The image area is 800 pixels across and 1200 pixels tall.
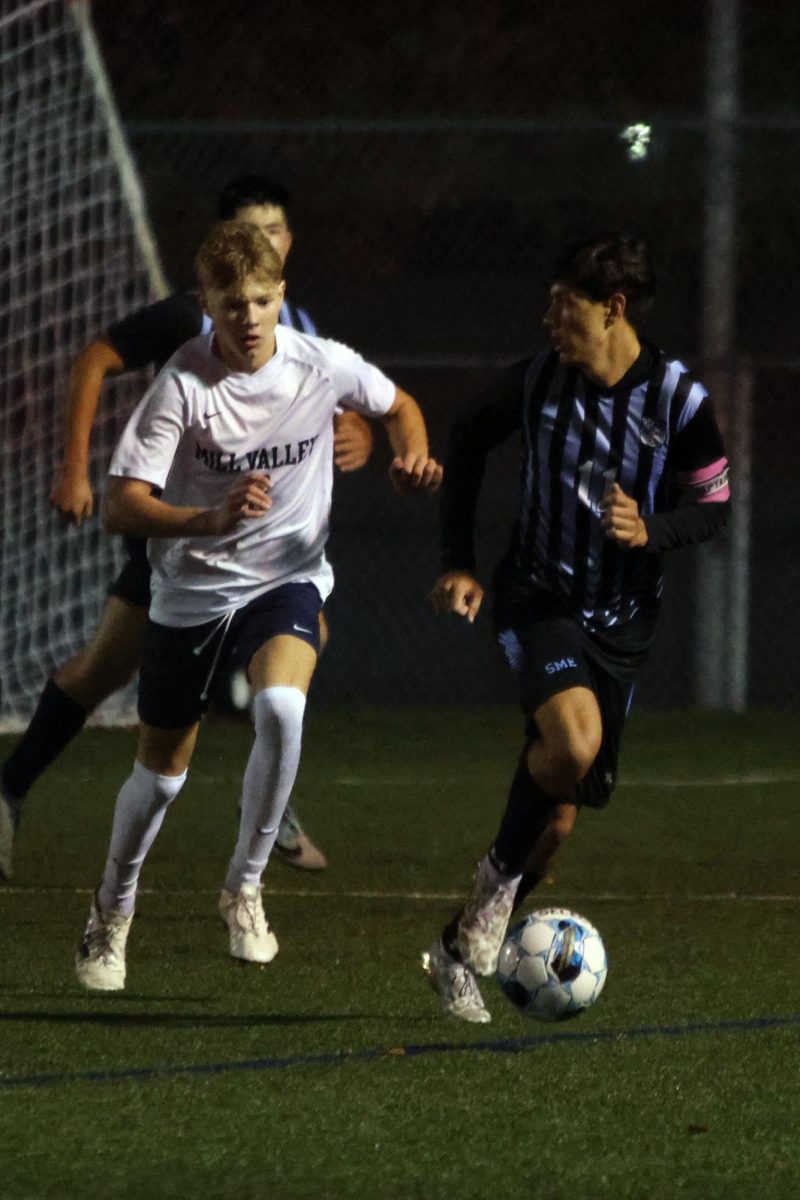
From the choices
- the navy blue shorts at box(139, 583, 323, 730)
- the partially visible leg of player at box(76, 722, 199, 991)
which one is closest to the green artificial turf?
the partially visible leg of player at box(76, 722, 199, 991)

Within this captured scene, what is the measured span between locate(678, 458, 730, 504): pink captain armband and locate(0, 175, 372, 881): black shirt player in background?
3.37 feet

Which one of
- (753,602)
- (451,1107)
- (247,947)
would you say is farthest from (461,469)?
(753,602)

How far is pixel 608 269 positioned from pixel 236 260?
76 centimetres

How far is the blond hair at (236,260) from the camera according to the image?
5094 millimetres

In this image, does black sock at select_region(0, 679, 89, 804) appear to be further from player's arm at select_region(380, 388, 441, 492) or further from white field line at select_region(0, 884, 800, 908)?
player's arm at select_region(380, 388, 441, 492)

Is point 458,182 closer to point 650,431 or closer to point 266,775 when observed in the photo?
point 650,431

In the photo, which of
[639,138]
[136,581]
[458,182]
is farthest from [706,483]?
[458,182]

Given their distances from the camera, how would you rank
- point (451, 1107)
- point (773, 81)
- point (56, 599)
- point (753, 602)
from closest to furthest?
point (451, 1107), point (56, 599), point (753, 602), point (773, 81)

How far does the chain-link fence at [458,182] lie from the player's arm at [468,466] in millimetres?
7645

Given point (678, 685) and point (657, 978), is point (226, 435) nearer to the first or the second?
point (657, 978)

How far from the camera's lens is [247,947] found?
520cm

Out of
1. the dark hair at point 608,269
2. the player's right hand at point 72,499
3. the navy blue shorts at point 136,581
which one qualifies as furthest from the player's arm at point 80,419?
the dark hair at point 608,269

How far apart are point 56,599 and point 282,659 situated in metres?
5.59

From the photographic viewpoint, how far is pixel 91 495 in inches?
252
